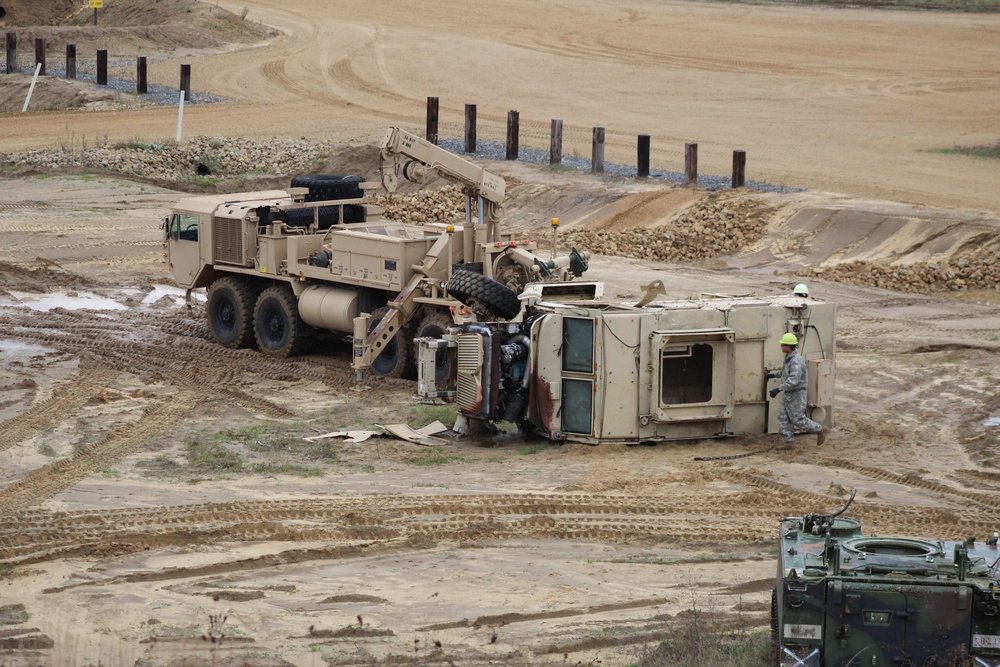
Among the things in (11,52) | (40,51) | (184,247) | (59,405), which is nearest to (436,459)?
(59,405)

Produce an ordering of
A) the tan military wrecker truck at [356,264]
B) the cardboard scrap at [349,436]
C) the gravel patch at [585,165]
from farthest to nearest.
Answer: the gravel patch at [585,165]
the tan military wrecker truck at [356,264]
the cardboard scrap at [349,436]

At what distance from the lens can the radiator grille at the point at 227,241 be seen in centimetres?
2086

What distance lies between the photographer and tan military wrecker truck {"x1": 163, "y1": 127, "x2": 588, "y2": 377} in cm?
1852

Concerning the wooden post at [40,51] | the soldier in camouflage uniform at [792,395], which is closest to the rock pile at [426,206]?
the wooden post at [40,51]

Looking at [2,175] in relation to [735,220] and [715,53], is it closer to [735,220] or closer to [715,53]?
[735,220]

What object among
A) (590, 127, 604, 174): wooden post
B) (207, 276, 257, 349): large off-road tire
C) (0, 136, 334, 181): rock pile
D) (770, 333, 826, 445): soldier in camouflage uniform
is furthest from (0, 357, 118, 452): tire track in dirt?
(0, 136, 334, 181): rock pile

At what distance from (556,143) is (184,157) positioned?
27.4ft

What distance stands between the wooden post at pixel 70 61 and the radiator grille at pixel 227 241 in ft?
69.2

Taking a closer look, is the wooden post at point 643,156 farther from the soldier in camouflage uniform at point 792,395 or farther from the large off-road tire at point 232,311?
the soldier in camouflage uniform at point 792,395

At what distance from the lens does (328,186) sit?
20.8m

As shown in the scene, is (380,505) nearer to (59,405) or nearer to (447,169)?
(59,405)

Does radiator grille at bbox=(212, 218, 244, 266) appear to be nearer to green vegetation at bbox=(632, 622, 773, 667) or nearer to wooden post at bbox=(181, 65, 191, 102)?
green vegetation at bbox=(632, 622, 773, 667)

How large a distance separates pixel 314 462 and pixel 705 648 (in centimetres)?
656

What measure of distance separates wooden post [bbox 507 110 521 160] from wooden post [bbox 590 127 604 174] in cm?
196
